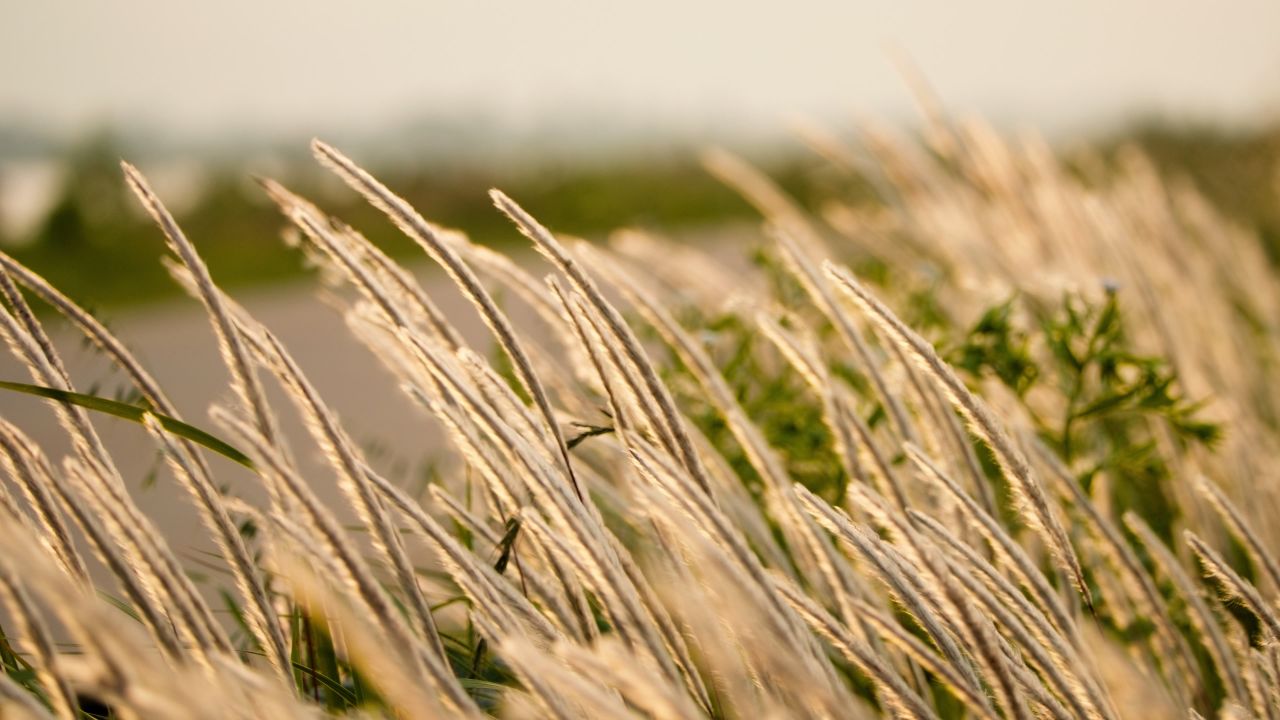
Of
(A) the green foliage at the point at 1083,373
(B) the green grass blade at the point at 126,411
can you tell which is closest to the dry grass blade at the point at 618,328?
(B) the green grass blade at the point at 126,411

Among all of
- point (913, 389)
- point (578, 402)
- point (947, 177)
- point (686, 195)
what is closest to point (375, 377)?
point (947, 177)

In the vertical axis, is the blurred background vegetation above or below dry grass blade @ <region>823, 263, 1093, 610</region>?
above

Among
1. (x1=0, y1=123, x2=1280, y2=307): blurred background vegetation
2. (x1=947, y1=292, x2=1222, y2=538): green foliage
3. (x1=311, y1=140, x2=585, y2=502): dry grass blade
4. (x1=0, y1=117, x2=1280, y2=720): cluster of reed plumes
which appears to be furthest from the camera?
(x1=0, y1=123, x2=1280, y2=307): blurred background vegetation

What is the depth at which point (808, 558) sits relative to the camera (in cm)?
136

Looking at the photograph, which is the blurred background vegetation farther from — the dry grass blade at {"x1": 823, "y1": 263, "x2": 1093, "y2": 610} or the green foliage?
the dry grass blade at {"x1": 823, "y1": 263, "x2": 1093, "y2": 610}

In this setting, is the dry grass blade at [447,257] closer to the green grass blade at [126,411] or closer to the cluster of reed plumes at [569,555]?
the cluster of reed plumes at [569,555]

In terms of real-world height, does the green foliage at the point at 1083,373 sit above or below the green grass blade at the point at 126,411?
below

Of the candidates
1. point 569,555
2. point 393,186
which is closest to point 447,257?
point 569,555

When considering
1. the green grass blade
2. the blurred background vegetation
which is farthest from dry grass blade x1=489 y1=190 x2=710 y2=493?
the blurred background vegetation

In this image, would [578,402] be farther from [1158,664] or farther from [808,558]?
[1158,664]

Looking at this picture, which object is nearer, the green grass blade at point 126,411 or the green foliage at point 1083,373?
the green grass blade at point 126,411

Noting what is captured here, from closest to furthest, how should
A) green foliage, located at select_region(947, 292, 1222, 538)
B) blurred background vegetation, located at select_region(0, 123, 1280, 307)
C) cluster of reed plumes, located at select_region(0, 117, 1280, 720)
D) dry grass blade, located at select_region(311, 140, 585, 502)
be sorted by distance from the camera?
cluster of reed plumes, located at select_region(0, 117, 1280, 720) → dry grass blade, located at select_region(311, 140, 585, 502) → green foliage, located at select_region(947, 292, 1222, 538) → blurred background vegetation, located at select_region(0, 123, 1280, 307)

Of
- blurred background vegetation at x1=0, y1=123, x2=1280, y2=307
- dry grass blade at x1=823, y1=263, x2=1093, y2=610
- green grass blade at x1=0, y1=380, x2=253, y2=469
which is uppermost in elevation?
blurred background vegetation at x1=0, y1=123, x2=1280, y2=307

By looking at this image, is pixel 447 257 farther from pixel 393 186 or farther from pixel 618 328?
pixel 393 186
